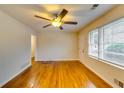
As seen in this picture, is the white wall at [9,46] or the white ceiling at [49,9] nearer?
the white ceiling at [49,9]

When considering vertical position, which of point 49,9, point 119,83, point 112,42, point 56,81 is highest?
point 49,9

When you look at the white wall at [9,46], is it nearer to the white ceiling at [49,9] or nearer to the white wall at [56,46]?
the white ceiling at [49,9]

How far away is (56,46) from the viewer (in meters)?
8.61

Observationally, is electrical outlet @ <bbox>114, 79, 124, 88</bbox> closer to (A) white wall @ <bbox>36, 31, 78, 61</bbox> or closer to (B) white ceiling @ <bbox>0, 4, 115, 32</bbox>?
(B) white ceiling @ <bbox>0, 4, 115, 32</bbox>

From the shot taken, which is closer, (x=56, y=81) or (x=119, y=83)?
(x=119, y=83)

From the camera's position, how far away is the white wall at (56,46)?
8.48 metres

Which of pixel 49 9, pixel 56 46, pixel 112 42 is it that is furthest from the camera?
pixel 56 46

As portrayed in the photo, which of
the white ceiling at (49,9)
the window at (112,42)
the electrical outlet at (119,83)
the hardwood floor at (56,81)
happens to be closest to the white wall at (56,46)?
the hardwood floor at (56,81)

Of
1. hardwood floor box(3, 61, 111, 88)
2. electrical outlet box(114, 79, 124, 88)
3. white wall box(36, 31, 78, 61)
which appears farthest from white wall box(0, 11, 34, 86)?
white wall box(36, 31, 78, 61)

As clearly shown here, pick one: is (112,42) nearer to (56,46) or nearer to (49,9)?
(49,9)

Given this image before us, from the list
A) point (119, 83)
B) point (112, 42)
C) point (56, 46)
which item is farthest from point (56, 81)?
point (56, 46)
